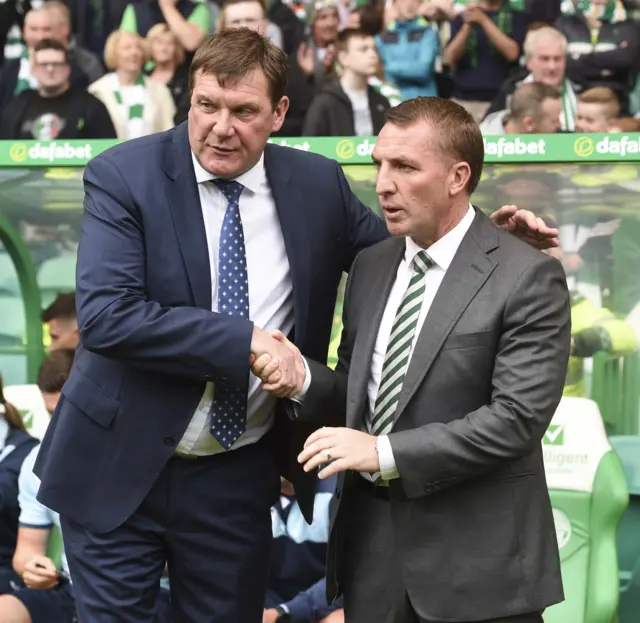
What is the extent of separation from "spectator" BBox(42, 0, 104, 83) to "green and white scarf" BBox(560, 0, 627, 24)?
1.68 m

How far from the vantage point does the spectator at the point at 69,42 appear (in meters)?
4.13

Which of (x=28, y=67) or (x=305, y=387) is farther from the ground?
(x=28, y=67)

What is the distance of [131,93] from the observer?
13.5ft

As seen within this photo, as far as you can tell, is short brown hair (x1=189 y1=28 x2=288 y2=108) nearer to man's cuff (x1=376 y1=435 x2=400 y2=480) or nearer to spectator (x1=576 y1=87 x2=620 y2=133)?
man's cuff (x1=376 y1=435 x2=400 y2=480)

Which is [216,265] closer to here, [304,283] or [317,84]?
[304,283]

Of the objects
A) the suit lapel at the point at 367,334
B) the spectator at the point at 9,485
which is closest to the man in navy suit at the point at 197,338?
the suit lapel at the point at 367,334

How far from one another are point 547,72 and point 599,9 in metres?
0.27

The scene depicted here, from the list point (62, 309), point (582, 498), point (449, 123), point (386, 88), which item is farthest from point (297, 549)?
point (449, 123)

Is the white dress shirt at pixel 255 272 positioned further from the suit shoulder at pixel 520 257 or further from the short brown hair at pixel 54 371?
the short brown hair at pixel 54 371

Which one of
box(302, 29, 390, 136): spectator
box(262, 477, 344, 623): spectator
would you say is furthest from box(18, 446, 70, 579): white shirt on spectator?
box(302, 29, 390, 136): spectator

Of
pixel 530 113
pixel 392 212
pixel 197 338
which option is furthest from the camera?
pixel 530 113

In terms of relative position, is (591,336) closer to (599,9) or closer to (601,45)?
(601,45)

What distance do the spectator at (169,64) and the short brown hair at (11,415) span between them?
1.21 meters

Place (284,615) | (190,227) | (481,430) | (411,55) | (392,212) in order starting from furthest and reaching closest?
(411,55), (284,615), (190,227), (392,212), (481,430)
